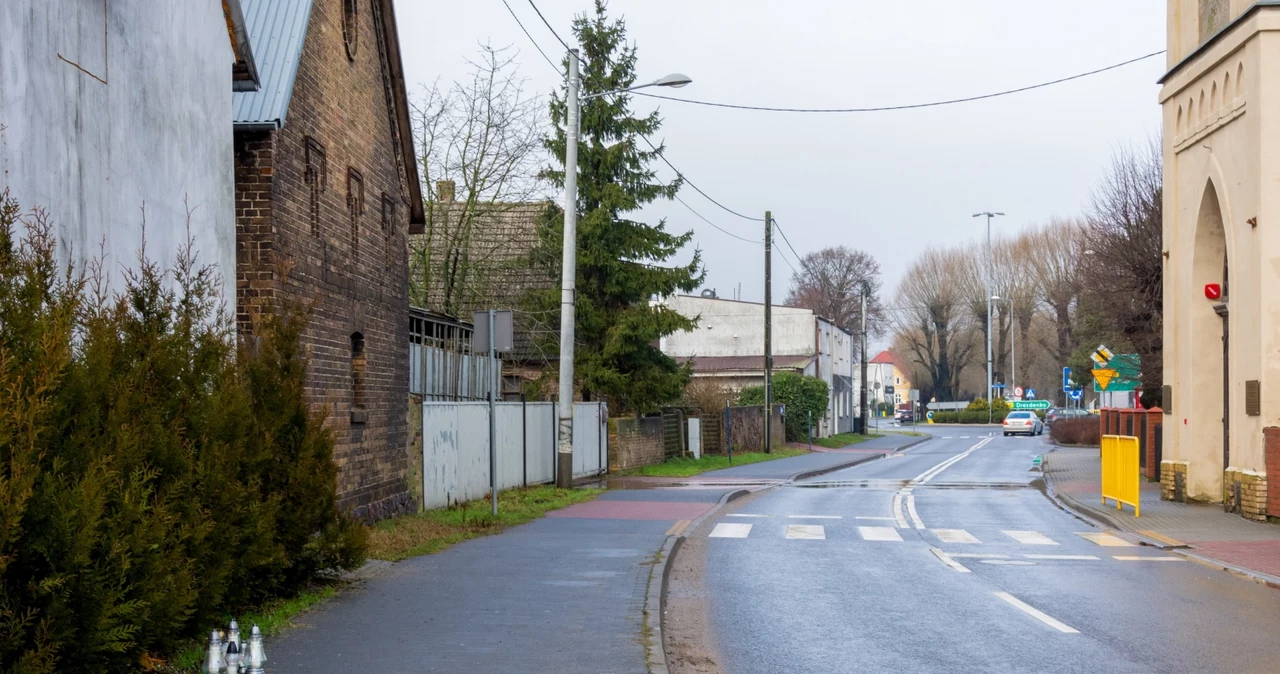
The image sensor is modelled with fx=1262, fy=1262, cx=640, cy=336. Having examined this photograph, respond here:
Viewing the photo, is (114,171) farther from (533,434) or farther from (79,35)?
(533,434)

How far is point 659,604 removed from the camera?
1060 cm

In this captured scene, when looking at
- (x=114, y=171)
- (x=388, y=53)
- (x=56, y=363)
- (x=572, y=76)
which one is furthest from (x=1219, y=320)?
(x=56, y=363)

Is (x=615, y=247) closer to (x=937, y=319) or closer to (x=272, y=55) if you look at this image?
(x=272, y=55)

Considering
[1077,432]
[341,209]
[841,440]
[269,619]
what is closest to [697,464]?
[341,209]

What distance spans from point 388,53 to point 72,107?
9696 millimetres

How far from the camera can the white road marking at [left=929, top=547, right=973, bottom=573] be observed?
13766 mm

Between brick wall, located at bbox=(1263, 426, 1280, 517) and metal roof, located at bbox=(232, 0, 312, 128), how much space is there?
14086mm

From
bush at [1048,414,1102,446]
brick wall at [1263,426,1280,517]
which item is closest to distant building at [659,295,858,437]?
bush at [1048,414,1102,446]

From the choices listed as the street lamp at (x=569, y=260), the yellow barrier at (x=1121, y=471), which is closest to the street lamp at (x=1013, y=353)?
the yellow barrier at (x=1121, y=471)

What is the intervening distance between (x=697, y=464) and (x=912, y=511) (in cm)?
1463

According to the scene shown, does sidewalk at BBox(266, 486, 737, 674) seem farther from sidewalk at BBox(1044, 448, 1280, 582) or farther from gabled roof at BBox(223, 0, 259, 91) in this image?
sidewalk at BBox(1044, 448, 1280, 582)

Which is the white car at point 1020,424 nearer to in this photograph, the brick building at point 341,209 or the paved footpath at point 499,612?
the brick building at point 341,209

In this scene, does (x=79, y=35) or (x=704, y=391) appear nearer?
(x=79, y=35)

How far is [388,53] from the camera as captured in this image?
18.2 meters
